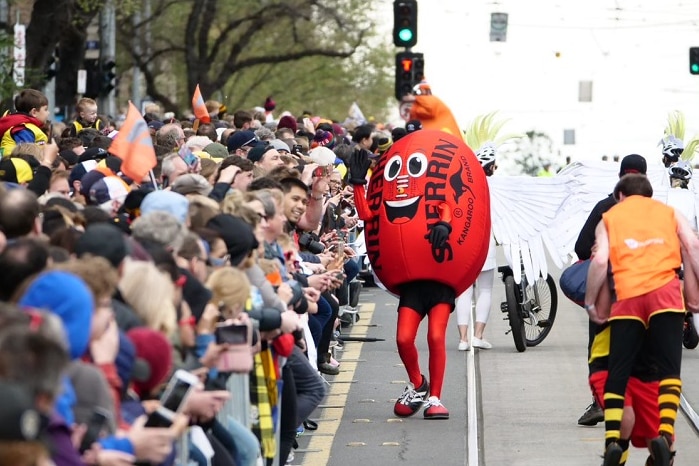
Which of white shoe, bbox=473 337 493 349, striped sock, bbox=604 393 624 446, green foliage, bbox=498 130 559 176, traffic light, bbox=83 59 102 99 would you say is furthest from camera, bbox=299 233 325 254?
green foliage, bbox=498 130 559 176

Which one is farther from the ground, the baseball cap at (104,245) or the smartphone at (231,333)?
the baseball cap at (104,245)

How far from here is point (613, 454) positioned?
32.9 feet

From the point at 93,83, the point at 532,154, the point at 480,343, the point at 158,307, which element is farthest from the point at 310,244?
the point at 532,154

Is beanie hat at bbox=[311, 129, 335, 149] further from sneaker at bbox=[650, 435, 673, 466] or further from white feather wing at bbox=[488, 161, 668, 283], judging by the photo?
sneaker at bbox=[650, 435, 673, 466]

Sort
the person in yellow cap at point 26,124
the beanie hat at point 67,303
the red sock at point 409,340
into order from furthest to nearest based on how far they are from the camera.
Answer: the person in yellow cap at point 26,124 < the red sock at point 409,340 < the beanie hat at point 67,303

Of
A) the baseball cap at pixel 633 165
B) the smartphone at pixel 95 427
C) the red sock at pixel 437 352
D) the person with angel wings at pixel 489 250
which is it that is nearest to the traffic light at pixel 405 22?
the person with angel wings at pixel 489 250

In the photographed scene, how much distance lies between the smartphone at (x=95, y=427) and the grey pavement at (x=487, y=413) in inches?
209

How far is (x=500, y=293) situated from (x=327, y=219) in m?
7.37

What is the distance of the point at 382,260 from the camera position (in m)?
13.2

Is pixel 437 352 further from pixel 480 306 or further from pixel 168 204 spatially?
pixel 168 204

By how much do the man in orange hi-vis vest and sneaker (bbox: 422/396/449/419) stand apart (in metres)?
2.57

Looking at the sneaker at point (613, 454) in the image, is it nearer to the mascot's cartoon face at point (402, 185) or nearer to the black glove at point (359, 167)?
the mascot's cartoon face at point (402, 185)

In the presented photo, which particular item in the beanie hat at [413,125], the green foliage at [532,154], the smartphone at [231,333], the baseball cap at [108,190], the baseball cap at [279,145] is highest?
the baseball cap at [108,190]

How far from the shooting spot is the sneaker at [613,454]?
10031 mm
